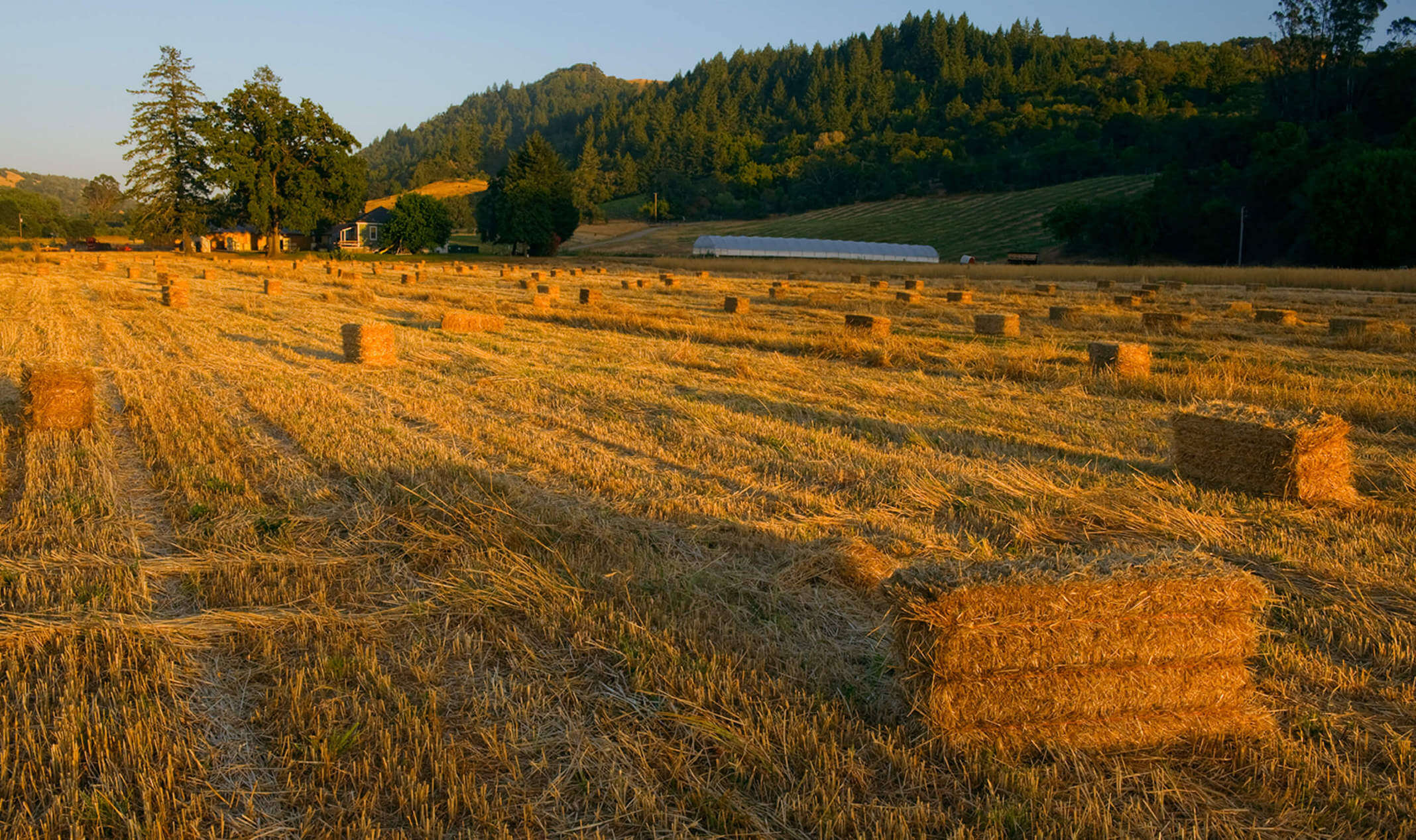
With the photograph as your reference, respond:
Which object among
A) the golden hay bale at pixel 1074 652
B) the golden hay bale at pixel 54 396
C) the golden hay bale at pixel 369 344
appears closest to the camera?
the golden hay bale at pixel 1074 652

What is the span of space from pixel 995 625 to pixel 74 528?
5636mm

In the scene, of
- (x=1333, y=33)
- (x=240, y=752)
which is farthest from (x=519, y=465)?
(x=1333, y=33)

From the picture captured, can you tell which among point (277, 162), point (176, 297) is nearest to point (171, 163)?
point (277, 162)

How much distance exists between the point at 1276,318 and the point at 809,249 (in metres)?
Result: 66.8

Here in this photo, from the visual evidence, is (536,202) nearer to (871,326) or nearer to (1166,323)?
(1166,323)

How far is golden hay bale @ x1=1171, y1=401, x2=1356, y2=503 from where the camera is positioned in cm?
693

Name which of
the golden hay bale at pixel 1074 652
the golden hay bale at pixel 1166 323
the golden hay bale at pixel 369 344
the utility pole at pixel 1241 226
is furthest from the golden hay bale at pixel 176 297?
the utility pole at pixel 1241 226

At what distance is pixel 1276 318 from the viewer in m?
22.8

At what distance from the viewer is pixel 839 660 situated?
4.27 meters

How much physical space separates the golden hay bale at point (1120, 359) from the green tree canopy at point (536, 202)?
72.6 meters

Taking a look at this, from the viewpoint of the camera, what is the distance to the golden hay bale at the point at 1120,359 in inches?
507

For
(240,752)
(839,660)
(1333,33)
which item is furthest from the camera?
(1333,33)

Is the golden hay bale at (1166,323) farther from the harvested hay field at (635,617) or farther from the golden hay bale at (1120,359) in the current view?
the harvested hay field at (635,617)

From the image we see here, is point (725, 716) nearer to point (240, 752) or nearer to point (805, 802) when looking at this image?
point (805, 802)
